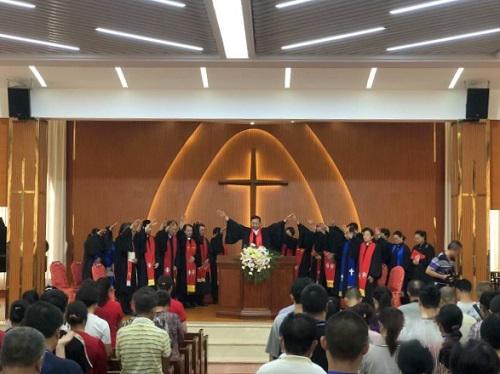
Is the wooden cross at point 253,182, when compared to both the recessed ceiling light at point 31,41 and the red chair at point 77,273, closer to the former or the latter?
the red chair at point 77,273

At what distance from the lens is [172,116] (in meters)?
13.9

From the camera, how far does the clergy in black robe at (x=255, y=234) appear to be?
14.0 meters

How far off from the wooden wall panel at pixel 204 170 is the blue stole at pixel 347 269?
118 inches

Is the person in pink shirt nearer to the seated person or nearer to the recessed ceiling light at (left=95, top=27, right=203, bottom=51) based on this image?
the recessed ceiling light at (left=95, top=27, right=203, bottom=51)

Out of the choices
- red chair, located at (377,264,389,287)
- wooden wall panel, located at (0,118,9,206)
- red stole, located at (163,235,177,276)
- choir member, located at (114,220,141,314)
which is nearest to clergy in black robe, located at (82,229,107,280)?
choir member, located at (114,220,141,314)

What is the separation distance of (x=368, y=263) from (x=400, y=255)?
55 cm

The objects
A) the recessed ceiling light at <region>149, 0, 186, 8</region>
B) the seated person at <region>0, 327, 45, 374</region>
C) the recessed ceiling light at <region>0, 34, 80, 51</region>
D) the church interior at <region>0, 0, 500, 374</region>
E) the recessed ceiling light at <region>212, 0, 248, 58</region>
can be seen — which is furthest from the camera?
the recessed ceiling light at <region>0, 34, 80, 51</region>

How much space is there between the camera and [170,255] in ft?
46.3

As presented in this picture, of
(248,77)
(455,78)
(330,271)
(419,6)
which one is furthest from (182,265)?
(419,6)

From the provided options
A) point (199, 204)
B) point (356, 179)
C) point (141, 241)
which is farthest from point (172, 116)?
point (356, 179)

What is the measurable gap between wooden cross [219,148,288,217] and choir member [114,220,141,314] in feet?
10.9

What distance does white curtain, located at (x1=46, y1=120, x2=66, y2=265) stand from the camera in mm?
16547

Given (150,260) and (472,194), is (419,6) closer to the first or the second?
(472,194)

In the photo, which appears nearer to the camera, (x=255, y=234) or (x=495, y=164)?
(x=495, y=164)
